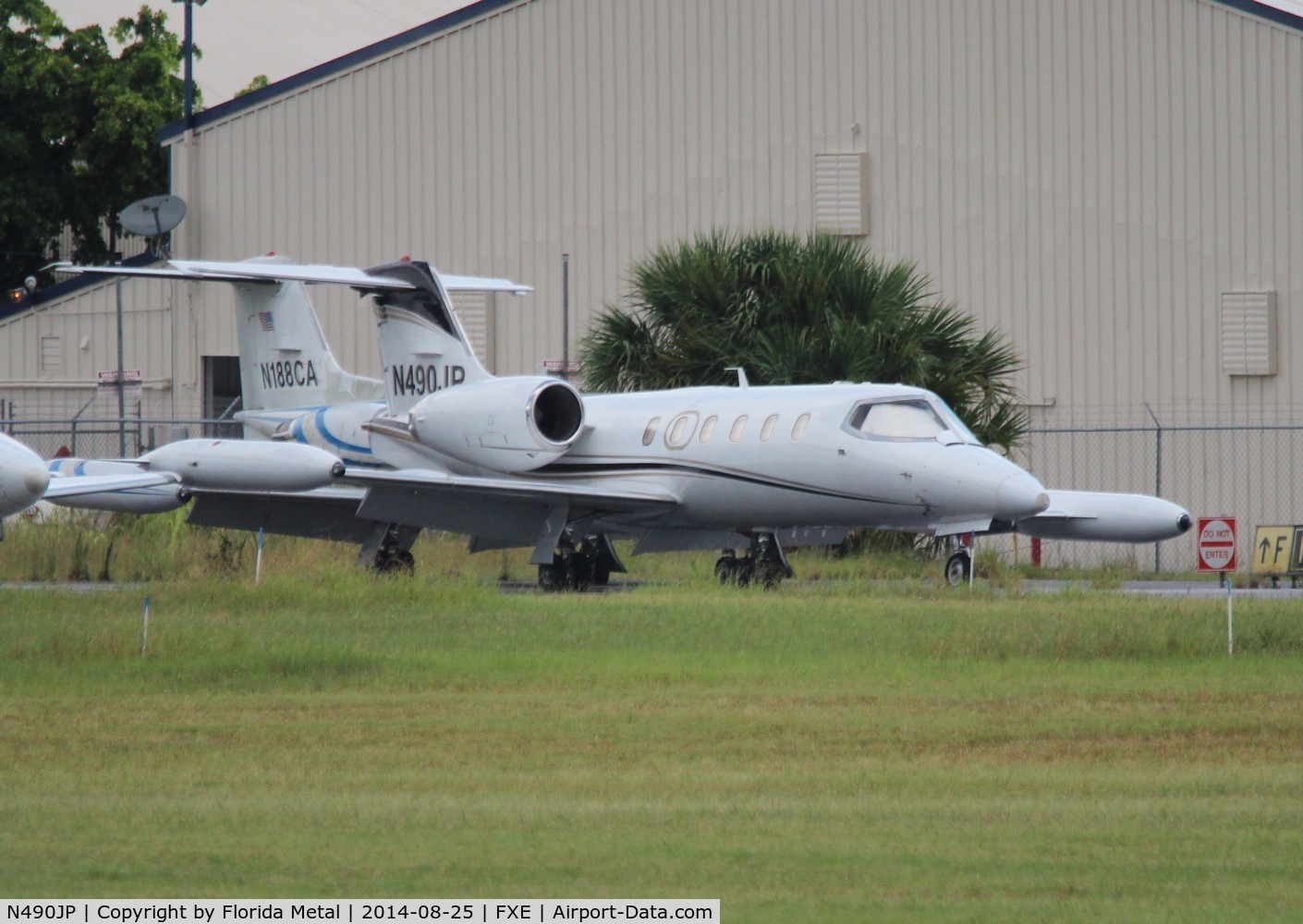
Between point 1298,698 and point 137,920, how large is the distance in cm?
815

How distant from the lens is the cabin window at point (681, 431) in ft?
72.5

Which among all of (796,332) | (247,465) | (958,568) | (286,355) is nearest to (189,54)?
(286,355)

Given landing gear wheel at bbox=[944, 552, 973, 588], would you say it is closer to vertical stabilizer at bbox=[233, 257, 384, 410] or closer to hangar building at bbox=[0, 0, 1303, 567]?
vertical stabilizer at bbox=[233, 257, 384, 410]

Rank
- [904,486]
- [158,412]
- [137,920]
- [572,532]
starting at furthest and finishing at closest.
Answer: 1. [158,412]
2. [572,532]
3. [904,486]
4. [137,920]

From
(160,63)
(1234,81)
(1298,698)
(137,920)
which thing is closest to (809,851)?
(137,920)

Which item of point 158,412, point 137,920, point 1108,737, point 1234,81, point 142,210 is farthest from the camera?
point 158,412

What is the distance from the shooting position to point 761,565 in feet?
70.6

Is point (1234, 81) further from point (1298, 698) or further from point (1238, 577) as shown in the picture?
point (1298, 698)

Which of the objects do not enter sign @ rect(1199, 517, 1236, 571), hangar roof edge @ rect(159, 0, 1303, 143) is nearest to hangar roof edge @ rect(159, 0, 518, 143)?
hangar roof edge @ rect(159, 0, 1303, 143)

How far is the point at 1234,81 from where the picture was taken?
106 ft

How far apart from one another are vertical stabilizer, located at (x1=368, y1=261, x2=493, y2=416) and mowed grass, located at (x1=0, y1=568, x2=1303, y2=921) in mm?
7464
